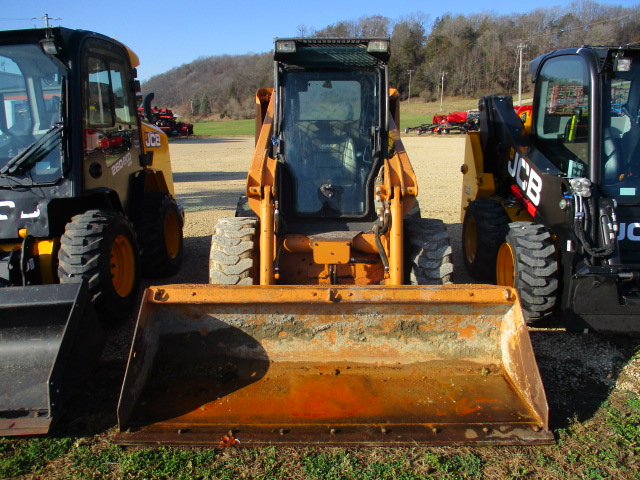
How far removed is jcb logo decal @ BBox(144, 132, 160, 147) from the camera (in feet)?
20.4

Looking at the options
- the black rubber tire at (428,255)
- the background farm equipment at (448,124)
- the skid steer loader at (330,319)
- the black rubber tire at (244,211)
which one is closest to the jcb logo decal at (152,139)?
the black rubber tire at (244,211)

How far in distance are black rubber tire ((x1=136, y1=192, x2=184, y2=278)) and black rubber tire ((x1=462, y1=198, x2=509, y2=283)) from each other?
11.2 ft

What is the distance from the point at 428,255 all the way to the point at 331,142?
53.1 inches

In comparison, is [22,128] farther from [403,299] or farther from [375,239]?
[403,299]

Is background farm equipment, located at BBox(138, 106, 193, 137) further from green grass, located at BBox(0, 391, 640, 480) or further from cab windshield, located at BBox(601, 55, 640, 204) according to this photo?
green grass, located at BBox(0, 391, 640, 480)

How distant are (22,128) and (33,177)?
0.47 meters

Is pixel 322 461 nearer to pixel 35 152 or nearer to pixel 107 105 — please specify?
pixel 35 152

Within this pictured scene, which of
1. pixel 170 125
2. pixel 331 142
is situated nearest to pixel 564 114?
pixel 331 142

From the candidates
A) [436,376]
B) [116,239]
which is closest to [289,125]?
[116,239]

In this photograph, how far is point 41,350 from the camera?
11.8ft

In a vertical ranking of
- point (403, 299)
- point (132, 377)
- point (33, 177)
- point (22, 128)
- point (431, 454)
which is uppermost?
point (22, 128)

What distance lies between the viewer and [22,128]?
4461mm

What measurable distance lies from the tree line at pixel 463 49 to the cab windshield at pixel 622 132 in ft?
201

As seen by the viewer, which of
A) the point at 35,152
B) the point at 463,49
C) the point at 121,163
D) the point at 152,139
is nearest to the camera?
the point at 35,152
